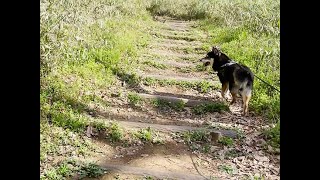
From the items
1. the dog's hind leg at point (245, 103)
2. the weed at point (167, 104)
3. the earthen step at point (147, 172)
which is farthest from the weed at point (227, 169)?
the weed at point (167, 104)

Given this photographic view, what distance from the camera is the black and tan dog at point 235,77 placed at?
6.01m

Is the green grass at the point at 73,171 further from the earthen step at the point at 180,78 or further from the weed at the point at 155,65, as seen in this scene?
the weed at the point at 155,65

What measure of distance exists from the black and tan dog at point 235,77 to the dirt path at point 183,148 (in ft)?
1.17

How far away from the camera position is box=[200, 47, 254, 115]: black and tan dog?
19.7 feet

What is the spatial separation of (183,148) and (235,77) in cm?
188

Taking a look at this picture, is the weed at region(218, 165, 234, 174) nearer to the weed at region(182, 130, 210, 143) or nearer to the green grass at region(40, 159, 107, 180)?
the weed at region(182, 130, 210, 143)

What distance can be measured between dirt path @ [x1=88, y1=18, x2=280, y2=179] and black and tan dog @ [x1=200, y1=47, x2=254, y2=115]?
0.36 meters

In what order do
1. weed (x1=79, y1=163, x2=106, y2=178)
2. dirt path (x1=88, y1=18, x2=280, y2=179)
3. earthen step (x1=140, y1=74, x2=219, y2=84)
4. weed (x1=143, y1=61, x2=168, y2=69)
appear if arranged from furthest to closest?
1. weed (x1=143, y1=61, x2=168, y2=69)
2. earthen step (x1=140, y1=74, x2=219, y2=84)
3. dirt path (x1=88, y1=18, x2=280, y2=179)
4. weed (x1=79, y1=163, x2=106, y2=178)

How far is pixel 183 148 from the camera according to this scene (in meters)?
4.96

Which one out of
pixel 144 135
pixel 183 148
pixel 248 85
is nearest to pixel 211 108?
pixel 248 85

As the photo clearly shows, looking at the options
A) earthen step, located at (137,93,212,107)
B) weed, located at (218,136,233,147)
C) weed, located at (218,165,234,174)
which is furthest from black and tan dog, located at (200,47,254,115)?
weed, located at (218,165,234,174)

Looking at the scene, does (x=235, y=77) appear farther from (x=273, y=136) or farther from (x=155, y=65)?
(x=155, y=65)
